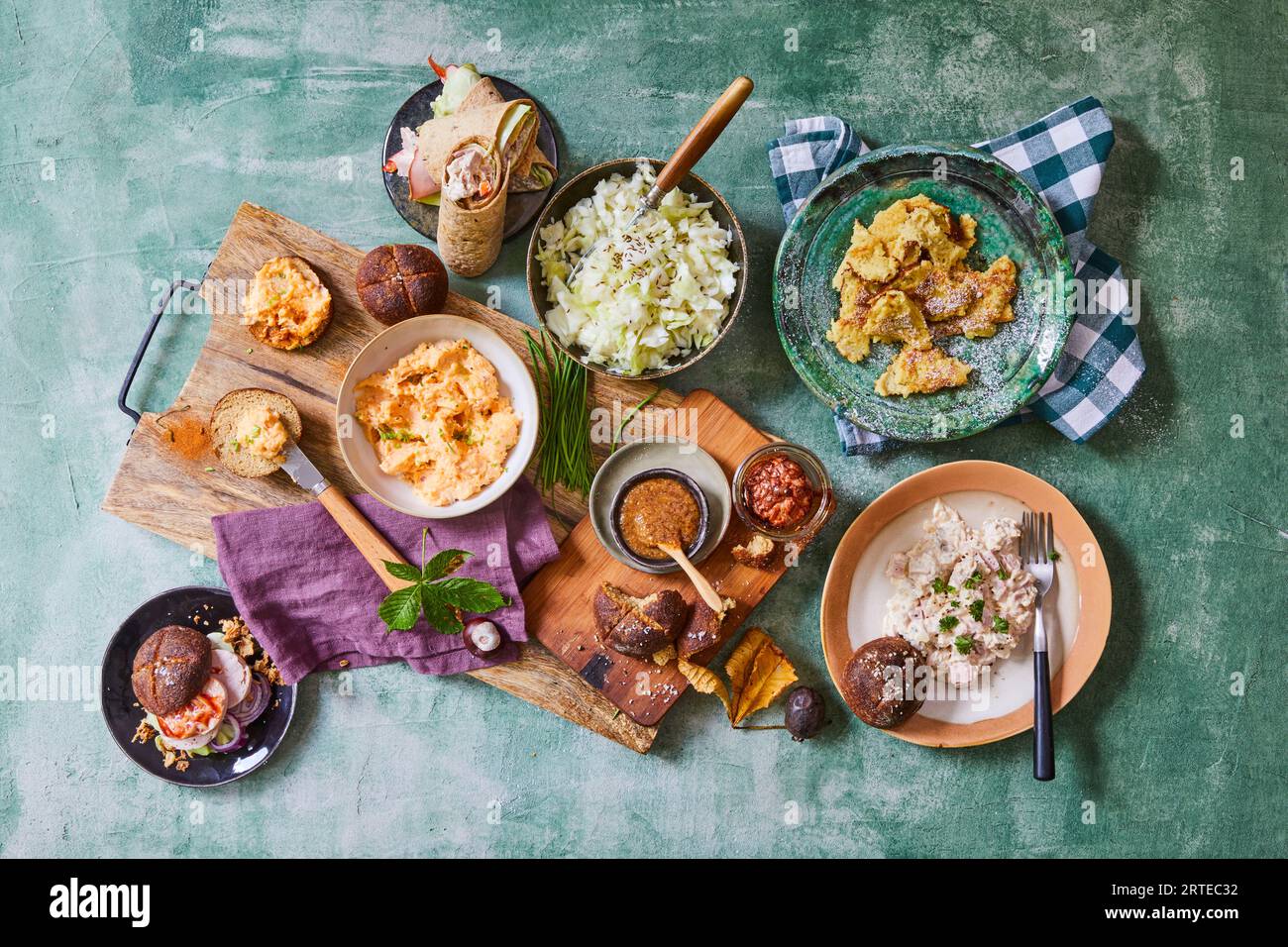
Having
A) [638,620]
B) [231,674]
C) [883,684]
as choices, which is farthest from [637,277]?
[231,674]

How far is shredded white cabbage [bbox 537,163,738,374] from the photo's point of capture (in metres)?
3.26

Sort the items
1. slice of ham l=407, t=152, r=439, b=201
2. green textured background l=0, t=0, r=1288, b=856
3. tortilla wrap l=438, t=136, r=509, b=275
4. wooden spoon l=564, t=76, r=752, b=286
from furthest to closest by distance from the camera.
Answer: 1. green textured background l=0, t=0, r=1288, b=856
2. slice of ham l=407, t=152, r=439, b=201
3. tortilla wrap l=438, t=136, r=509, b=275
4. wooden spoon l=564, t=76, r=752, b=286

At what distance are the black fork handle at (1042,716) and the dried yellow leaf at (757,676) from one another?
96 centimetres

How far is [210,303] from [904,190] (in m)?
2.90

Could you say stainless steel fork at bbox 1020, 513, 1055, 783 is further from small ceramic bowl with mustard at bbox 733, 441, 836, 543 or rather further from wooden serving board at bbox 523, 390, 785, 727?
wooden serving board at bbox 523, 390, 785, 727

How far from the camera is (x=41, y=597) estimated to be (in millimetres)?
3678

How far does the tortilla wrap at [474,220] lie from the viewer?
10.2 feet

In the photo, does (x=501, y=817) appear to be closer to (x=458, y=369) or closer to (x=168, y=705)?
(x=168, y=705)

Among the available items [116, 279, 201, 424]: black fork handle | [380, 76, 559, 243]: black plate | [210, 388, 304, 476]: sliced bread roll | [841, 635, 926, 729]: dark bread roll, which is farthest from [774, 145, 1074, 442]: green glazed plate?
[116, 279, 201, 424]: black fork handle

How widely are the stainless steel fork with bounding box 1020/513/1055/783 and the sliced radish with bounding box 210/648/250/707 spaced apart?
3.18 m

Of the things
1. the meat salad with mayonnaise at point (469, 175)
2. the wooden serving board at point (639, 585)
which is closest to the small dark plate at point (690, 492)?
the wooden serving board at point (639, 585)

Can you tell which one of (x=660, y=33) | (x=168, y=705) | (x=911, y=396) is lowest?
(x=168, y=705)

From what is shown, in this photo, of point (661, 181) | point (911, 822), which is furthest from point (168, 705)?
point (911, 822)

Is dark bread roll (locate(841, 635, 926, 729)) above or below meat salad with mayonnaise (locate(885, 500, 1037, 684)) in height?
below
